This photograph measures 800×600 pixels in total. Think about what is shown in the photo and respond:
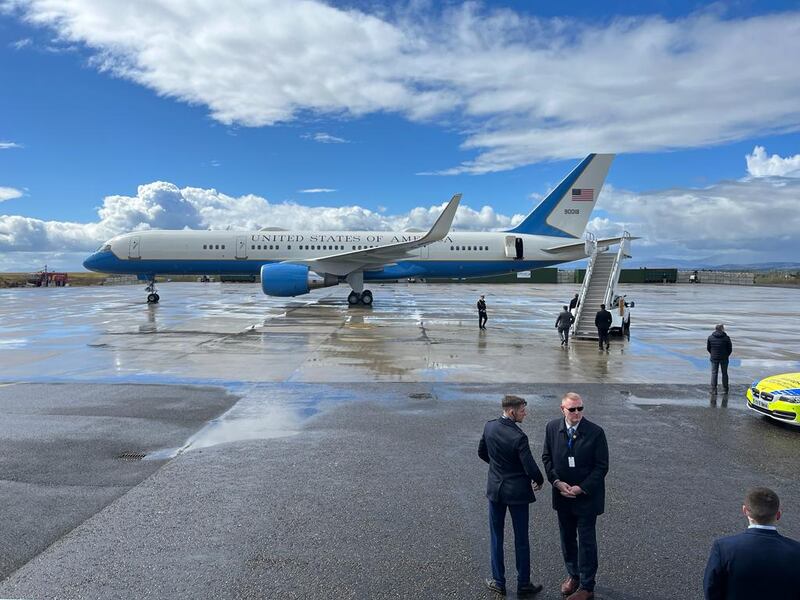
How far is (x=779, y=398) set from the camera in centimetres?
880

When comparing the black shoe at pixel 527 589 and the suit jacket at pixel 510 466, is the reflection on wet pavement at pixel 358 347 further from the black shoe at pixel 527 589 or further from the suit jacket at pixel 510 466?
the black shoe at pixel 527 589

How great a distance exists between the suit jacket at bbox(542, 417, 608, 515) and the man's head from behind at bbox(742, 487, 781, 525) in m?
1.30

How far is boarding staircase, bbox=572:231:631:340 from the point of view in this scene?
67.5ft

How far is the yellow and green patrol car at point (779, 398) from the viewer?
8648 mm

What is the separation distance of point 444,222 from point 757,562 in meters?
25.0

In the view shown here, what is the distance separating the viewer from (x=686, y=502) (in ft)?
19.5

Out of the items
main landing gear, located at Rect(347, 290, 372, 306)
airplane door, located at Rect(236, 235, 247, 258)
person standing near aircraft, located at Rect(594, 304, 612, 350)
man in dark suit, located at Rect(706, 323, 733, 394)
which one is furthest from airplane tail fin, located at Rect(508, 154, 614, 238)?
man in dark suit, located at Rect(706, 323, 733, 394)

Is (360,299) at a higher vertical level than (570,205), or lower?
lower

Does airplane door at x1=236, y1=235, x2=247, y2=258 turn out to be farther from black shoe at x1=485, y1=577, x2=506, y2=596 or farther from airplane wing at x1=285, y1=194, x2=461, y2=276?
black shoe at x1=485, y1=577, x2=506, y2=596

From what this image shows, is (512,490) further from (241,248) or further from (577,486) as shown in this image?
(241,248)

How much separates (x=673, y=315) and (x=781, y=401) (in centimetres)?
2118

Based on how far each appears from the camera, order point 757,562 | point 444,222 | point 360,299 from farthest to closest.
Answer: point 360,299 → point 444,222 → point 757,562

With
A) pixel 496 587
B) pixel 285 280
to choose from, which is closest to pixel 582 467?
pixel 496 587

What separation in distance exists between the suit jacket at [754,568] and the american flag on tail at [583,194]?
32366mm
